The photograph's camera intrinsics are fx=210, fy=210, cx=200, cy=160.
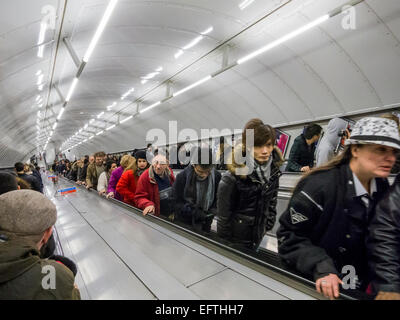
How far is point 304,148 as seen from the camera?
402cm

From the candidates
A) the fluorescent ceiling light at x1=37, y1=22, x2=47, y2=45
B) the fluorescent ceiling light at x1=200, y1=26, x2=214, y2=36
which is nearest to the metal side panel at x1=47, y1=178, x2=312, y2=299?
the fluorescent ceiling light at x1=37, y1=22, x2=47, y2=45

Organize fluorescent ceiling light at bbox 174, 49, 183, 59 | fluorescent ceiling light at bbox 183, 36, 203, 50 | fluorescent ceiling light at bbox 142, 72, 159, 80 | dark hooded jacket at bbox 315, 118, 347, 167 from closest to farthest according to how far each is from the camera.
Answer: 1. dark hooded jacket at bbox 315, 118, 347, 167
2. fluorescent ceiling light at bbox 183, 36, 203, 50
3. fluorescent ceiling light at bbox 174, 49, 183, 59
4. fluorescent ceiling light at bbox 142, 72, 159, 80

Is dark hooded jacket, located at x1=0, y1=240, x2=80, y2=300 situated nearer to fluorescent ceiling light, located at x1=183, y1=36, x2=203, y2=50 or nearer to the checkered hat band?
the checkered hat band

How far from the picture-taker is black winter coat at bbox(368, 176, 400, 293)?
1183 mm

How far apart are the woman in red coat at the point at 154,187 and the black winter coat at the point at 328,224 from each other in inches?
83.4

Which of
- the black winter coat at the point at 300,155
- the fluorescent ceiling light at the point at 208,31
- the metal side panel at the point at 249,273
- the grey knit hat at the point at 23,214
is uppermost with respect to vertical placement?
the fluorescent ceiling light at the point at 208,31

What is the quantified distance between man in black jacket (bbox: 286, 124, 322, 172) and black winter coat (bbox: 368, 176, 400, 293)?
2.63m

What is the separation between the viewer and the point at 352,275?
1375 millimetres

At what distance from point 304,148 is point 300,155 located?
0.50 ft

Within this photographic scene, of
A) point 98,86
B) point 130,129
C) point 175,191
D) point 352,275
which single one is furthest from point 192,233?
point 130,129

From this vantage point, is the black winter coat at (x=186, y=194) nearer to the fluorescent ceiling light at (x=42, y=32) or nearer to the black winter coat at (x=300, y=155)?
the black winter coat at (x=300, y=155)

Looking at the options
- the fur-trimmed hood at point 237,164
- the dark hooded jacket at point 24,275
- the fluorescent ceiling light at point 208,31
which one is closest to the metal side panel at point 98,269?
the dark hooded jacket at point 24,275

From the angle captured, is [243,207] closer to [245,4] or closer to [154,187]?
[154,187]

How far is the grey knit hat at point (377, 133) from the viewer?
4.09 feet
